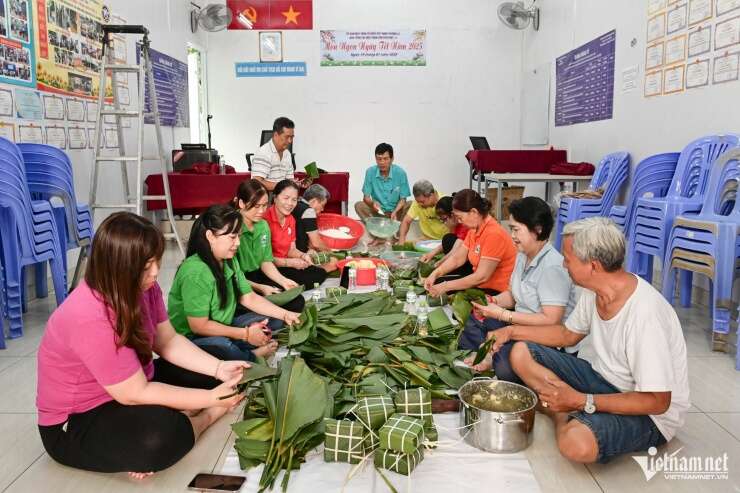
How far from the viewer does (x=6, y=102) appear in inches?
167

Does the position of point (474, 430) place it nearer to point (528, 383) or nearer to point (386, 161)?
point (528, 383)

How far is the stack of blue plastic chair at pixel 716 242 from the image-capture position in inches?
123

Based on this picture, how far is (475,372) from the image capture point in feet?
8.80

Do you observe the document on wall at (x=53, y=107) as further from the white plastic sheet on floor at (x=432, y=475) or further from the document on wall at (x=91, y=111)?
the white plastic sheet on floor at (x=432, y=475)

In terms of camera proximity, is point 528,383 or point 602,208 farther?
point 602,208

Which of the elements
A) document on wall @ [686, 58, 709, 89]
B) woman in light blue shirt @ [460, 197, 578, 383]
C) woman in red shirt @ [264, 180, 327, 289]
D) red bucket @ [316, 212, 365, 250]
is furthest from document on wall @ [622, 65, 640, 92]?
woman in light blue shirt @ [460, 197, 578, 383]

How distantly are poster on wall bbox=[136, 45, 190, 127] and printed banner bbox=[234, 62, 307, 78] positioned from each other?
3.83 feet

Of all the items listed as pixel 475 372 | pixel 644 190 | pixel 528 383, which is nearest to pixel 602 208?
pixel 644 190

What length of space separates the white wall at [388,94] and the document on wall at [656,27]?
4.28 m

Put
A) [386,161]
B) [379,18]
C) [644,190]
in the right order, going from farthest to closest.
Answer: [379,18] < [386,161] < [644,190]

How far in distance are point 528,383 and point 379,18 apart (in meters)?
8.19

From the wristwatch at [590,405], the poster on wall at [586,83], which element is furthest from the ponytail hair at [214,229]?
the poster on wall at [586,83]

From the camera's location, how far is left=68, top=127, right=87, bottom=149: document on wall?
5.17 metres

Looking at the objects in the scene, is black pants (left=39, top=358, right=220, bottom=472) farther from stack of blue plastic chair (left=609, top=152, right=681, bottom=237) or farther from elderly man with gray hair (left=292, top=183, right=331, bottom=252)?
stack of blue plastic chair (left=609, top=152, right=681, bottom=237)
